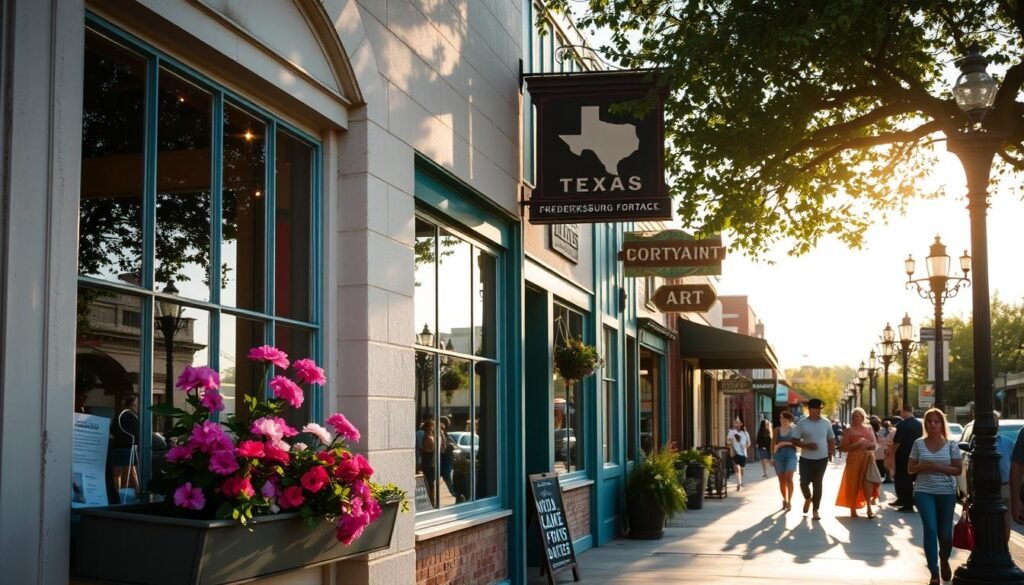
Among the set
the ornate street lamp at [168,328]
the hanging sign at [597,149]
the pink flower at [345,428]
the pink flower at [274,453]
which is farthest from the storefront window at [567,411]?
the pink flower at [274,453]

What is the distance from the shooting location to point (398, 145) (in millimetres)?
7832

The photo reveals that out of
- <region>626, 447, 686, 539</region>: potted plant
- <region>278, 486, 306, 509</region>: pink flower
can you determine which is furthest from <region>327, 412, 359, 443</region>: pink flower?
<region>626, 447, 686, 539</region>: potted plant

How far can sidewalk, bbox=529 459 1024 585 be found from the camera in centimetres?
1266

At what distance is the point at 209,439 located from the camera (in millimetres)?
4781

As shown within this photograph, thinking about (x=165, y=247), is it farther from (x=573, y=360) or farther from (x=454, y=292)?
(x=573, y=360)

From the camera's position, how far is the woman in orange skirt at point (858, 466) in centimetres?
1967

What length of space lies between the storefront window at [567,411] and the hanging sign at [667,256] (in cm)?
260

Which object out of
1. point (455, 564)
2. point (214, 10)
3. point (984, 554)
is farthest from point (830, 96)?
point (214, 10)

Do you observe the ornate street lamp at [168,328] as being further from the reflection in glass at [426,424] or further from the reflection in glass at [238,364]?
the reflection in glass at [426,424]

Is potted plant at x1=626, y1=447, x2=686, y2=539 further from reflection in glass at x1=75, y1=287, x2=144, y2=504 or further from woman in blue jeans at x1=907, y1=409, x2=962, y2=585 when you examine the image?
reflection in glass at x1=75, y1=287, x2=144, y2=504

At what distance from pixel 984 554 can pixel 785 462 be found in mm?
12139

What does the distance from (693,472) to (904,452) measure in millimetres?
3616

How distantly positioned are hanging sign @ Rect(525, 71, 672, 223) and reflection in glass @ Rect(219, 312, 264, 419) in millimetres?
5040

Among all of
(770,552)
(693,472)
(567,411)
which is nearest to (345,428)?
(567,411)
